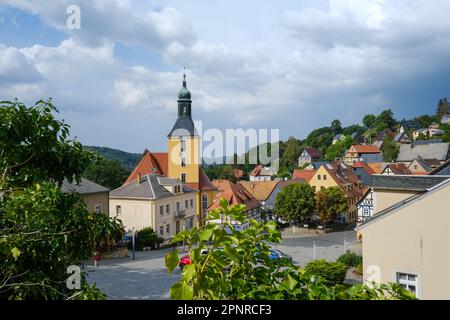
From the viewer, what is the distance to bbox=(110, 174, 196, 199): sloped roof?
35.6 metres

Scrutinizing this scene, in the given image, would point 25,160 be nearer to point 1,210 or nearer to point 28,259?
point 1,210

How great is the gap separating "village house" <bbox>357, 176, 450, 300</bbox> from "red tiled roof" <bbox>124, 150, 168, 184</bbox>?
3776 cm

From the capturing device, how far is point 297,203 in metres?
42.4

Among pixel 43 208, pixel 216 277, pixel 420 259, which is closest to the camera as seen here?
pixel 216 277

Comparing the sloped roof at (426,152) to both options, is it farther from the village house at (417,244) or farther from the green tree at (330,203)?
the village house at (417,244)

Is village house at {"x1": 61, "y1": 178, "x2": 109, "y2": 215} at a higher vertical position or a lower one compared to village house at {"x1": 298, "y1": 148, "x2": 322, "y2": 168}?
lower

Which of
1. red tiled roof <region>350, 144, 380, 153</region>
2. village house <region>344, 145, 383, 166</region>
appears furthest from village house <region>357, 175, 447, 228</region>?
red tiled roof <region>350, 144, 380, 153</region>

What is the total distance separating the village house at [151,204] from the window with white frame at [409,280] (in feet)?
90.8

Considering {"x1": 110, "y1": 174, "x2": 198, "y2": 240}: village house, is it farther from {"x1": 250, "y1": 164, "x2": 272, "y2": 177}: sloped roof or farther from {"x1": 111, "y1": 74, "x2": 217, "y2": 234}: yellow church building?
{"x1": 250, "y1": 164, "x2": 272, "y2": 177}: sloped roof

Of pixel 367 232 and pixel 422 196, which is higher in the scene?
pixel 422 196

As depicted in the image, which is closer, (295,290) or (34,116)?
(295,290)
